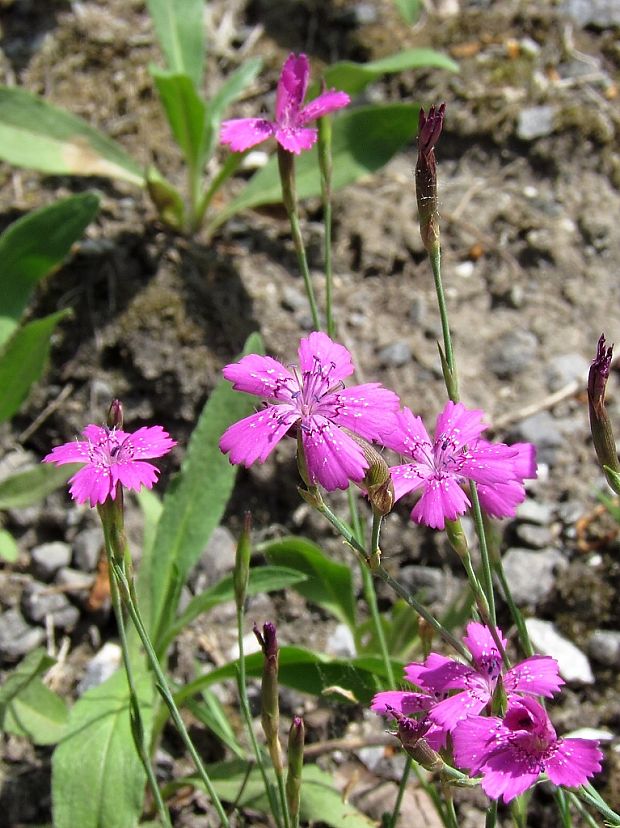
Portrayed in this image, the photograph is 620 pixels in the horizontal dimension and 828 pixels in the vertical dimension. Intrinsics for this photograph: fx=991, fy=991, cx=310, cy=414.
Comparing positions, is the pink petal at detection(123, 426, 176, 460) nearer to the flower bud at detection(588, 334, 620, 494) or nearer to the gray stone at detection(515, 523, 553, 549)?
the flower bud at detection(588, 334, 620, 494)

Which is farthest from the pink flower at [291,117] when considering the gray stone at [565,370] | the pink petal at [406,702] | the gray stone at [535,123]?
the gray stone at [535,123]

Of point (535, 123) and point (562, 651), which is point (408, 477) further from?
point (535, 123)

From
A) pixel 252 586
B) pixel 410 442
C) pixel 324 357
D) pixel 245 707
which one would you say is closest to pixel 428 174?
pixel 324 357

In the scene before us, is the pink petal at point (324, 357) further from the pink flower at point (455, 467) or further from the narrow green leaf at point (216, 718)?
the narrow green leaf at point (216, 718)

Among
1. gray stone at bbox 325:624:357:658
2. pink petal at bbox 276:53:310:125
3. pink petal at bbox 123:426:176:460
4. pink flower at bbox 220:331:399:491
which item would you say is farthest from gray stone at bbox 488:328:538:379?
pink petal at bbox 123:426:176:460

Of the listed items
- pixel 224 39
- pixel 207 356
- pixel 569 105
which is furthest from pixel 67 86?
pixel 569 105

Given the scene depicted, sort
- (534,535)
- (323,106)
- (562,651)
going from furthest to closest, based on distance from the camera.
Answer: (534,535), (562,651), (323,106)

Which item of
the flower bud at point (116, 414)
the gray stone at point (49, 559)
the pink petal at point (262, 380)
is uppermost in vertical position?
the pink petal at point (262, 380)
